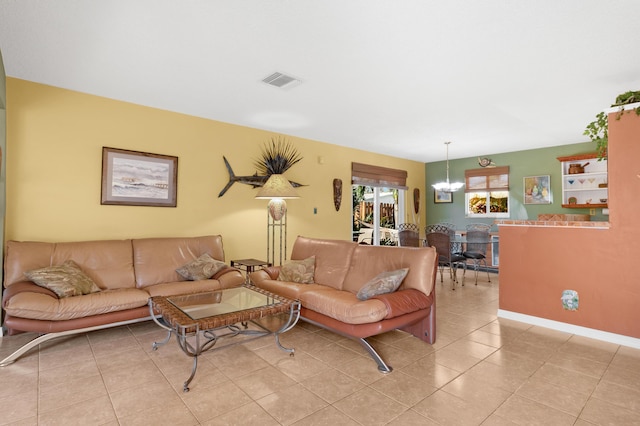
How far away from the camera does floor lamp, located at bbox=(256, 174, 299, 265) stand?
14.3 feet

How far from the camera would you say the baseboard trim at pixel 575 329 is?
3.08 metres

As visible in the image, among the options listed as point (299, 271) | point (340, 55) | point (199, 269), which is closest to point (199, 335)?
point (199, 269)

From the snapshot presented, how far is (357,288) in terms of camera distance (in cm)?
336

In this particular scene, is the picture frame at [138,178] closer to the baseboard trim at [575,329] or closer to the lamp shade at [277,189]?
the lamp shade at [277,189]

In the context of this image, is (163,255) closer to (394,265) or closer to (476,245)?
(394,265)

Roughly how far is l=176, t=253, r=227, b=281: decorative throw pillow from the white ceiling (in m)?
1.91

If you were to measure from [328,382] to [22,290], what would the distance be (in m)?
2.58

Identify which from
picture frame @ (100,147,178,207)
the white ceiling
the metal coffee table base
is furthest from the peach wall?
picture frame @ (100,147,178,207)

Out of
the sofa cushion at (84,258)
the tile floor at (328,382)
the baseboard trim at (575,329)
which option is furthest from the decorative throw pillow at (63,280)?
the baseboard trim at (575,329)

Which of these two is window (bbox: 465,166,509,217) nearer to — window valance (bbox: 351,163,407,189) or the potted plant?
window valance (bbox: 351,163,407,189)

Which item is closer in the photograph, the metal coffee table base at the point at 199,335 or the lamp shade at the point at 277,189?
the metal coffee table base at the point at 199,335

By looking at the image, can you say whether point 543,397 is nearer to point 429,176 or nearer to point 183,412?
point 183,412

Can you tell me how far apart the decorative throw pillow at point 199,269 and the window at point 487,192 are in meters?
5.86

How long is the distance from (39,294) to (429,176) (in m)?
7.54
